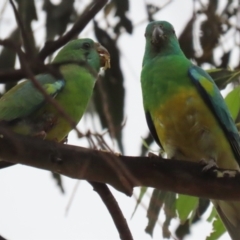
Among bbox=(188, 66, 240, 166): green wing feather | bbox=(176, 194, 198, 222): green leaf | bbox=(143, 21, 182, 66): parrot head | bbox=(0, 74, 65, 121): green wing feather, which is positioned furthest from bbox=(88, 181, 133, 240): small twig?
bbox=(143, 21, 182, 66): parrot head

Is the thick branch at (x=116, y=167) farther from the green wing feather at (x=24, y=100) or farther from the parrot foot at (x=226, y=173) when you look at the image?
the green wing feather at (x=24, y=100)

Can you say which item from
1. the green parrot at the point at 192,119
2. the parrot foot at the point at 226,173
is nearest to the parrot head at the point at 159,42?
the green parrot at the point at 192,119

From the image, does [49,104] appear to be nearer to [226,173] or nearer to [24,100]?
[24,100]

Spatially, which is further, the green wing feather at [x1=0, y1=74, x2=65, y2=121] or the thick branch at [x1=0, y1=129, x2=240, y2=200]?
the green wing feather at [x1=0, y1=74, x2=65, y2=121]

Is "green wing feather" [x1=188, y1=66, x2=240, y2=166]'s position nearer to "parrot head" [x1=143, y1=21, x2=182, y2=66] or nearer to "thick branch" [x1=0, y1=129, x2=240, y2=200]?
"parrot head" [x1=143, y1=21, x2=182, y2=66]

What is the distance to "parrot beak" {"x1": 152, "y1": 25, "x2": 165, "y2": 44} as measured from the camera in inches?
110

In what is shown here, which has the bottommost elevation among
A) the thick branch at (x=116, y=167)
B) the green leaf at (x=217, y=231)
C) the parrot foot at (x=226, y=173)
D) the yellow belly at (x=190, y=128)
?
the thick branch at (x=116, y=167)

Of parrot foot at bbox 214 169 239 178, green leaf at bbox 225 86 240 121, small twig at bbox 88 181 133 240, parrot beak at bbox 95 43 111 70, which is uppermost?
parrot beak at bbox 95 43 111 70

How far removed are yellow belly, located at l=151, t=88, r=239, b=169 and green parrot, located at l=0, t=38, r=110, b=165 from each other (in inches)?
14.3

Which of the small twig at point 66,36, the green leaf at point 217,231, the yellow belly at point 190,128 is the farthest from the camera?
the green leaf at point 217,231

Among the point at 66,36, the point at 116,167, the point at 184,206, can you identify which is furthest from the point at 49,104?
the point at 66,36

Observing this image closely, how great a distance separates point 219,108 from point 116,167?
106 cm

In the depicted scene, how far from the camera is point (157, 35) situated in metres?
2.79

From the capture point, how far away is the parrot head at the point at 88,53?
2858 mm
